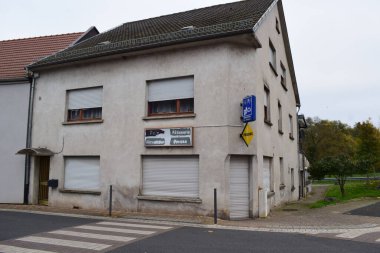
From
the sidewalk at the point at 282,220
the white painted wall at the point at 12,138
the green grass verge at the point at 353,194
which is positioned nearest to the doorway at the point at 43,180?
the white painted wall at the point at 12,138

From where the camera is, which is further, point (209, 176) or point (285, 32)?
point (285, 32)

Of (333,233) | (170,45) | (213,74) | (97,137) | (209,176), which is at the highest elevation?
(170,45)

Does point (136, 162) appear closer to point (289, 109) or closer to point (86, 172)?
point (86, 172)

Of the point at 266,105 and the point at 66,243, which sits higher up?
the point at 266,105

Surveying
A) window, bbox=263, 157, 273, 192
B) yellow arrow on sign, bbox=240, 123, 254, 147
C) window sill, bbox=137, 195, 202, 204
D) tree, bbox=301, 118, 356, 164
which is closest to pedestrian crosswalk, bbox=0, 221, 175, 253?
window sill, bbox=137, 195, 202, 204

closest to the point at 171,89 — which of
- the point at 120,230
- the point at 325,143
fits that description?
the point at 120,230

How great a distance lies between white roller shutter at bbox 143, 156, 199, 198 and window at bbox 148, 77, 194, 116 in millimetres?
1753

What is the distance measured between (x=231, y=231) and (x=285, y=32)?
13.9 m

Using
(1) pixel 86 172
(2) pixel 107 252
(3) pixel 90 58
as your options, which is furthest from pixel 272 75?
(2) pixel 107 252

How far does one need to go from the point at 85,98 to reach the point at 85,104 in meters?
0.26

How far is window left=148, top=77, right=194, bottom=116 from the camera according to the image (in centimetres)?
1270

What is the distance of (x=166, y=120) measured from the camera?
41.9 feet

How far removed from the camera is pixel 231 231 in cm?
938

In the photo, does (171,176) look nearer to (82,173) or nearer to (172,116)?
(172,116)
